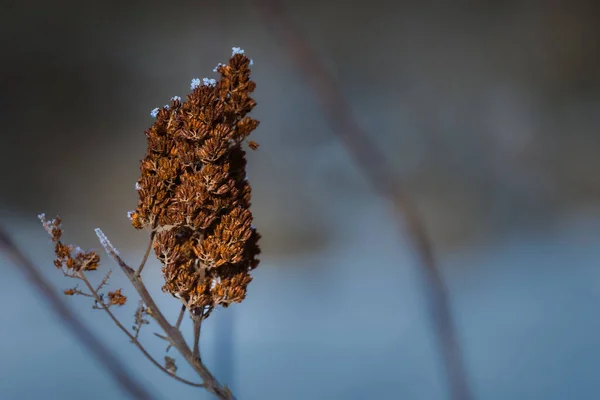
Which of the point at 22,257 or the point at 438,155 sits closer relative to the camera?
the point at 22,257

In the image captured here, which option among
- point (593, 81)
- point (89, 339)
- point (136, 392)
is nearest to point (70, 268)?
point (136, 392)

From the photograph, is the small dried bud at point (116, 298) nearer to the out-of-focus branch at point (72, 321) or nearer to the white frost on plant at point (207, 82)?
the white frost on plant at point (207, 82)

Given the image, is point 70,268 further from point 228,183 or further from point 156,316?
point 228,183

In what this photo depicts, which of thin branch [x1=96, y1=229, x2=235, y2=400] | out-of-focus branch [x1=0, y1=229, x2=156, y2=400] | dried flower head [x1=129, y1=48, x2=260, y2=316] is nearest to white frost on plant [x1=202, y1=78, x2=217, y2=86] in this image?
dried flower head [x1=129, y1=48, x2=260, y2=316]

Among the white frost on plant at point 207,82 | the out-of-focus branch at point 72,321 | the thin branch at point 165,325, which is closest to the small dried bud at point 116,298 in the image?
the thin branch at point 165,325

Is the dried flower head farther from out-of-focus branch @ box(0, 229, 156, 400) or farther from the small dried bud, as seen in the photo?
out-of-focus branch @ box(0, 229, 156, 400)

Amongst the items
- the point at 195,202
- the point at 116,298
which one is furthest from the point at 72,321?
the point at 195,202
